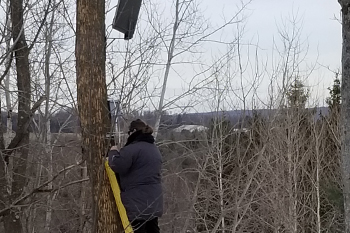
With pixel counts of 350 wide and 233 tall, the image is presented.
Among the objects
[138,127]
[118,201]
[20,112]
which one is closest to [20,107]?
[20,112]

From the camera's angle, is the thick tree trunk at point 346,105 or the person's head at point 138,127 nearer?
the thick tree trunk at point 346,105

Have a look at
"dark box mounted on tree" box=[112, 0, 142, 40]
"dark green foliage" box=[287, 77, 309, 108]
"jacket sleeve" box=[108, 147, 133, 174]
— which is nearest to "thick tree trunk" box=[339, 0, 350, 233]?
"jacket sleeve" box=[108, 147, 133, 174]

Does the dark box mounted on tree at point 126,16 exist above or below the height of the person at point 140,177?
above

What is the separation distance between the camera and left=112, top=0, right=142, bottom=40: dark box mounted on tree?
3.78m

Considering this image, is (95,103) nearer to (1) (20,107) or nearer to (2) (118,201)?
(2) (118,201)

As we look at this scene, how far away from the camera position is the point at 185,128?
5.68 m

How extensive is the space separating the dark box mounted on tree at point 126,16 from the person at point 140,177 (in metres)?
0.74

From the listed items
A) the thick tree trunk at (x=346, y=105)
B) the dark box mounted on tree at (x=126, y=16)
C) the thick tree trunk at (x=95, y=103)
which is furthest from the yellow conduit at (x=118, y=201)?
the thick tree trunk at (x=346, y=105)

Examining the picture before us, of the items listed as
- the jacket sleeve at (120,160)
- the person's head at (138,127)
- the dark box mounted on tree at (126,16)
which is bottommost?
the jacket sleeve at (120,160)

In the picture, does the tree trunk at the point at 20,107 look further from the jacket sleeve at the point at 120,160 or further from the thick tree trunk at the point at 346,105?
the thick tree trunk at the point at 346,105

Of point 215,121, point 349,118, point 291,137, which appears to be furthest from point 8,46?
point 291,137

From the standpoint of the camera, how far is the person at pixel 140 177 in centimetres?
367

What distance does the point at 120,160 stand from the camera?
11.5ft

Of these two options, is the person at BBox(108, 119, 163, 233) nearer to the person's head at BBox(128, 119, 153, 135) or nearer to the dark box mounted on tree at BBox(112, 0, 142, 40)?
the person's head at BBox(128, 119, 153, 135)
